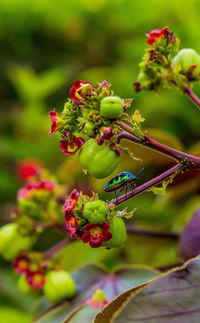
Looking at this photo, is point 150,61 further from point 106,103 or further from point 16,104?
point 16,104

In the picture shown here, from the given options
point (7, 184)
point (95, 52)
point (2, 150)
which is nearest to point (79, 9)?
point (95, 52)

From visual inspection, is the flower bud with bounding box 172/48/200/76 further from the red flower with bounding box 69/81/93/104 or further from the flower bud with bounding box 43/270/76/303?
the flower bud with bounding box 43/270/76/303

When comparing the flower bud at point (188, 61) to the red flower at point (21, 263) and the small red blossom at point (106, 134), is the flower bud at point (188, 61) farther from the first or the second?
the red flower at point (21, 263)

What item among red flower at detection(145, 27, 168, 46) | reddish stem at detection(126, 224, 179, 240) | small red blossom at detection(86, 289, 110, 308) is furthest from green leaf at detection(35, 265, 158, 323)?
red flower at detection(145, 27, 168, 46)

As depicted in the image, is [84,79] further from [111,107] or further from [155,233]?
[111,107]

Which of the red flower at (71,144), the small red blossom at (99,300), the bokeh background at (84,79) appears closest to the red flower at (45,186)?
the bokeh background at (84,79)
